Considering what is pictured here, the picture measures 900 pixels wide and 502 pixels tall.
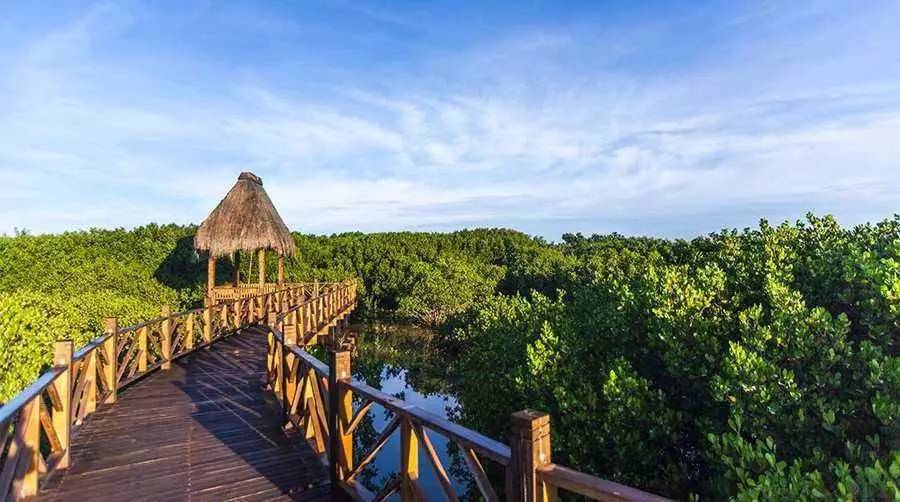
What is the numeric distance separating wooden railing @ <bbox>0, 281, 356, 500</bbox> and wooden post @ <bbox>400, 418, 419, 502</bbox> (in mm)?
2202

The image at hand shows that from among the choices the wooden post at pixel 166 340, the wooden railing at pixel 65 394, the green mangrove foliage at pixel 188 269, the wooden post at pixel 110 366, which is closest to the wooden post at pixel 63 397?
the wooden railing at pixel 65 394

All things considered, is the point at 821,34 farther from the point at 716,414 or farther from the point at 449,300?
the point at 449,300

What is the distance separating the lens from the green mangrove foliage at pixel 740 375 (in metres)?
3.67

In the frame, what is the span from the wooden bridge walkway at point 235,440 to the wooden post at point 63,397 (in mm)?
11

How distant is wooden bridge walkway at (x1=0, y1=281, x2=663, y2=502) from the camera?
7.64 feet

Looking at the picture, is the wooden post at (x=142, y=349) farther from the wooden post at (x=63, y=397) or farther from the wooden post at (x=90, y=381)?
the wooden post at (x=63, y=397)

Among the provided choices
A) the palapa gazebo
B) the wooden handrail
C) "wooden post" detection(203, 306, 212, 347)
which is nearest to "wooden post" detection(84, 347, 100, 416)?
"wooden post" detection(203, 306, 212, 347)

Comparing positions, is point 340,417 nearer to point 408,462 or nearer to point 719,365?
point 408,462

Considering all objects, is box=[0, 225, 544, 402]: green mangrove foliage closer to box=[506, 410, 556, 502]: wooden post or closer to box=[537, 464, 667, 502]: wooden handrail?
box=[506, 410, 556, 502]: wooden post

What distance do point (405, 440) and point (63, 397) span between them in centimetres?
321

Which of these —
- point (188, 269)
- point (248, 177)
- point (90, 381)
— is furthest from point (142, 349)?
point (188, 269)

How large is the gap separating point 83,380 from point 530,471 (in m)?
5.16

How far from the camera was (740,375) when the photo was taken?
13.8 feet

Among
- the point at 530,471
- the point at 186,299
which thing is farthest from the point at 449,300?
the point at 530,471
